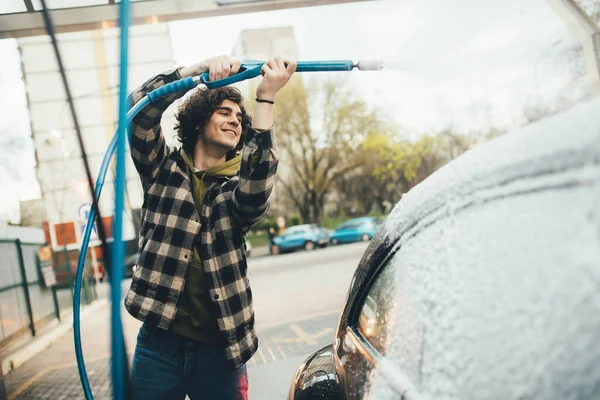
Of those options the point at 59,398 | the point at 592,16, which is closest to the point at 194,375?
the point at 59,398

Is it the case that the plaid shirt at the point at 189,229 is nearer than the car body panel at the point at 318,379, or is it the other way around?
the car body panel at the point at 318,379

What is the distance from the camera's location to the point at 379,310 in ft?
3.78

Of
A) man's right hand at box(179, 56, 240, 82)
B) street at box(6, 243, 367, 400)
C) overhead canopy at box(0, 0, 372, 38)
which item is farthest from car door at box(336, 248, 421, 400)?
overhead canopy at box(0, 0, 372, 38)

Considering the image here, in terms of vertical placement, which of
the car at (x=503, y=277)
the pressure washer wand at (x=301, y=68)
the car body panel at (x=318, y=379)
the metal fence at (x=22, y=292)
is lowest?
the metal fence at (x=22, y=292)

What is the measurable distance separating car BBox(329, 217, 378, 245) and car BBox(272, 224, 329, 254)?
0.70 meters

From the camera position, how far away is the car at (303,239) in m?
23.1

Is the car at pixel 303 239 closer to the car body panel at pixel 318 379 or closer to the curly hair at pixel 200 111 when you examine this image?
the curly hair at pixel 200 111

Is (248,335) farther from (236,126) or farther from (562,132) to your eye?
(562,132)

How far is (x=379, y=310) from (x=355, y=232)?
2203 centimetres

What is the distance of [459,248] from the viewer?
0.84 meters

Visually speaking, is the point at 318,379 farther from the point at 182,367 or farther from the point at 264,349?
the point at 264,349

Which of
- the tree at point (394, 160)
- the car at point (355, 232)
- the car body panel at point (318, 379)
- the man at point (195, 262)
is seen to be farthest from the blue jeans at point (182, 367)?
the tree at point (394, 160)

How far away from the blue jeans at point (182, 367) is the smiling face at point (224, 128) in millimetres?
759

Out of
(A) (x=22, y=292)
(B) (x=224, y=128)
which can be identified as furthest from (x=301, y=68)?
(A) (x=22, y=292)
